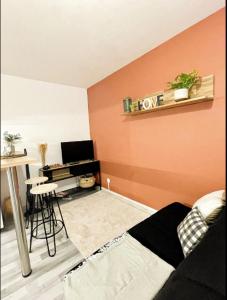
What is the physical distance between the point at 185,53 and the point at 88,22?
3.54 ft

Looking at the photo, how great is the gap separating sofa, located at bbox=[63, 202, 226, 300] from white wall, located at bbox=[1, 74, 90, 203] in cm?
123

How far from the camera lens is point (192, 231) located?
3.64 ft

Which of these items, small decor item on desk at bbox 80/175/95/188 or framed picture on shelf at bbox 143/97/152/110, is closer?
framed picture on shelf at bbox 143/97/152/110

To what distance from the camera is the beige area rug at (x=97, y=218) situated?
189 cm

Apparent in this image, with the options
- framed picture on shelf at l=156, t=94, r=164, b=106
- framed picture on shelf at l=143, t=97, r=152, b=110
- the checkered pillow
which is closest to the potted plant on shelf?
framed picture on shelf at l=156, t=94, r=164, b=106

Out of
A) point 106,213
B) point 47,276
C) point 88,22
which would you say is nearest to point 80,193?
point 106,213

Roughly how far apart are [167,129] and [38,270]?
6.77 feet

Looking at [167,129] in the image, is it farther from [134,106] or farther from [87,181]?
[87,181]

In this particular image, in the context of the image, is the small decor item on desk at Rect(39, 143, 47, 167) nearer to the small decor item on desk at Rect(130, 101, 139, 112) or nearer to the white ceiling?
the white ceiling

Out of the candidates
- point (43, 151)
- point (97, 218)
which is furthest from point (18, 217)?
point (43, 151)

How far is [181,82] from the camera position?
167cm

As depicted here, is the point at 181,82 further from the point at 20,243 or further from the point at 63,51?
→ the point at 20,243

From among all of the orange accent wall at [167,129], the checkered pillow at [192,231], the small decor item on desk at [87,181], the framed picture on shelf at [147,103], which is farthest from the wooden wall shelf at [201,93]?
the small decor item on desk at [87,181]

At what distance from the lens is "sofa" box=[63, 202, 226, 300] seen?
0.50 metres
